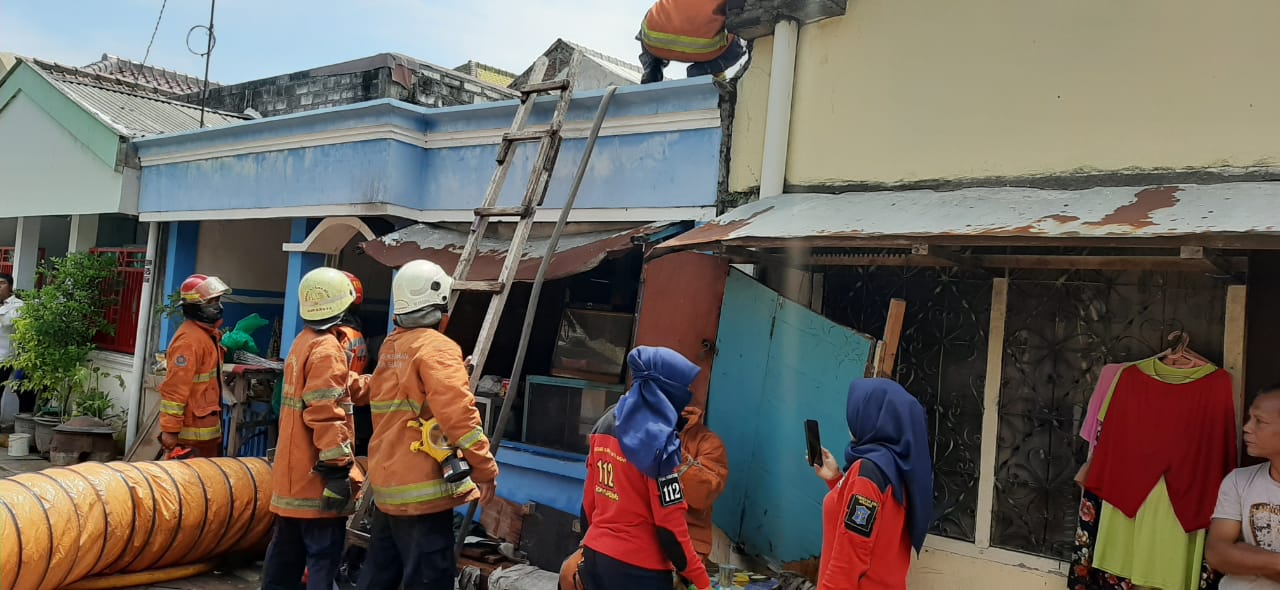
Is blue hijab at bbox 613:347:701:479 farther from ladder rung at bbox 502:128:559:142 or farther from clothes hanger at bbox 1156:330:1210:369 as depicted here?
ladder rung at bbox 502:128:559:142

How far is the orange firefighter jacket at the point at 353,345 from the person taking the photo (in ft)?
19.8

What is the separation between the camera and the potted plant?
9914mm

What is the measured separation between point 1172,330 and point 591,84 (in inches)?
189

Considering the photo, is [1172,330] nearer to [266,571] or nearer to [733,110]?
[733,110]

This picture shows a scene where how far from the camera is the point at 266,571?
5.00 m

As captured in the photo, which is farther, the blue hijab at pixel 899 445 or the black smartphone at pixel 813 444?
the black smartphone at pixel 813 444

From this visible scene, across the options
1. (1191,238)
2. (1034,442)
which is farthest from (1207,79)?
(1034,442)

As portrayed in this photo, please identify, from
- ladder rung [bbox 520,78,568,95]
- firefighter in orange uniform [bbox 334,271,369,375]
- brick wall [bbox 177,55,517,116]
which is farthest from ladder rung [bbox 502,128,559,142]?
brick wall [bbox 177,55,517,116]

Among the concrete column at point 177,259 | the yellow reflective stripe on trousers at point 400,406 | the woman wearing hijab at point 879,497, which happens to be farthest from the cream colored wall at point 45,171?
the woman wearing hijab at point 879,497

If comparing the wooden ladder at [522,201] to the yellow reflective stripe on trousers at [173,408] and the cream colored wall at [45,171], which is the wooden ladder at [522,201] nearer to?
the yellow reflective stripe on trousers at [173,408]

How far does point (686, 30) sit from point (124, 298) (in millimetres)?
A: 7812

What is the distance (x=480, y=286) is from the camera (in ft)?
18.5

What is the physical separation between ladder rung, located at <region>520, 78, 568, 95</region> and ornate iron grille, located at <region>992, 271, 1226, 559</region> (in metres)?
3.14

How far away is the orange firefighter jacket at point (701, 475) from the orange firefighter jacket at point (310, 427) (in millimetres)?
1886
